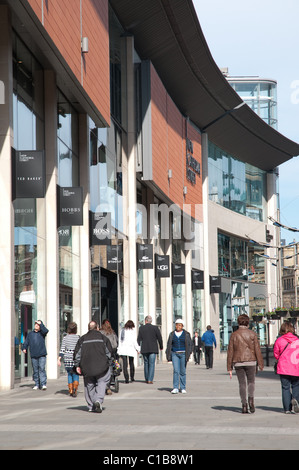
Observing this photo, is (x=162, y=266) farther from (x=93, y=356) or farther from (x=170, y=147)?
(x=93, y=356)

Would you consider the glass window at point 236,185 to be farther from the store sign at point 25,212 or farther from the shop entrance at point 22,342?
the shop entrance at point 22,342

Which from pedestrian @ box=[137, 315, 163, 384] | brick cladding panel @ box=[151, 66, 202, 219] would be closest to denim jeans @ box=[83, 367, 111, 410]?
pedestrian @ box=[137, 315, 163, 384]

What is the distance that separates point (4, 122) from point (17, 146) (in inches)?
88.8

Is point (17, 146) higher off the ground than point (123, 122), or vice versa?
point (123, 122)

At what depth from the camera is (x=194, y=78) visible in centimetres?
4441

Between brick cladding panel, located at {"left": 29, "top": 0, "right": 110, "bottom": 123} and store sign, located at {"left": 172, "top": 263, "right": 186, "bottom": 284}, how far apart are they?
18.4 m

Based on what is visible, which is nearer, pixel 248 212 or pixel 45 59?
pixel 45 59

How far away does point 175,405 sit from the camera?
15.4 meters

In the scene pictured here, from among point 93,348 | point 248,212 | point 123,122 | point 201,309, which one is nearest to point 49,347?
point 93,348

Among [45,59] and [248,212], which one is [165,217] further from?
[248,212]

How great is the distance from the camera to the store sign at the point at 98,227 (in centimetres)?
2702

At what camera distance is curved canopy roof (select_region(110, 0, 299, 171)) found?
114 feet

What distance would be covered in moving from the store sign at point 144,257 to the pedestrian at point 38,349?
15.5m

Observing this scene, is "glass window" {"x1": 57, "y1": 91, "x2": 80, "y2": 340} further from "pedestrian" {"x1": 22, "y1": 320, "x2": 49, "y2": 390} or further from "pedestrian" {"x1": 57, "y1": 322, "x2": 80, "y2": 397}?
"pedestrian" {"x1": 57, "y1": 322, "x2": 80, "y2": 397}
